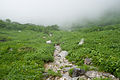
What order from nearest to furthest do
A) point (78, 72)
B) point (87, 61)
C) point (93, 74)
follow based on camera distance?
point (93, 74) → point (78, 72) → point (87, 61)

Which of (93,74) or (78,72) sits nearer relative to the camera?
(93,74)

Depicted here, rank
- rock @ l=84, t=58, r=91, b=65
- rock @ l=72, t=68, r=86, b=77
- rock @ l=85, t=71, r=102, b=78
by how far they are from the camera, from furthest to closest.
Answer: rock @ l=84, t=58, r=91, b=65 → rock @ l=72, t=68, r=86, b=77 → rock @ l=85, t=71, r=102, b=78

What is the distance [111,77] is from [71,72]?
3778mm

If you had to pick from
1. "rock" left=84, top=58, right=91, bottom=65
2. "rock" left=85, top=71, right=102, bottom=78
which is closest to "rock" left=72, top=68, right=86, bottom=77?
"rock" left=85, top=71, right=102, bottom=78

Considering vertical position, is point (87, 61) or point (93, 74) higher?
point (87, 61)

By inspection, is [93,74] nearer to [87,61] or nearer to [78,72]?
[78,72]

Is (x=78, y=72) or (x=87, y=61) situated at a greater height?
(x=87, y=61)

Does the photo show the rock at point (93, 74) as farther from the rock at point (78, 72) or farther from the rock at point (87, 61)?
the rock at point (87, 61)

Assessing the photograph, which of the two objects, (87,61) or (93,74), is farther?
(87,61)

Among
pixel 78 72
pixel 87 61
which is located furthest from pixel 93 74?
pixel 87 61

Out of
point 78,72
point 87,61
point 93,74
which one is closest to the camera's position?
point 93,74

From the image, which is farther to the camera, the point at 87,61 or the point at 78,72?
the point at 87,61

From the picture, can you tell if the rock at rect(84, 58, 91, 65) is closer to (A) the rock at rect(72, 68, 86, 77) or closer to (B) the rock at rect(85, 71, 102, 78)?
(B) the rock at rect(85, 71, 102, 78)

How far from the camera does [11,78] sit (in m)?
8.84
